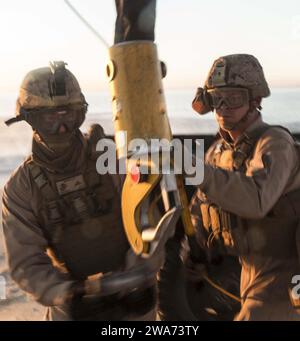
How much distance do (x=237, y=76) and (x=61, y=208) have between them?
1295 mm

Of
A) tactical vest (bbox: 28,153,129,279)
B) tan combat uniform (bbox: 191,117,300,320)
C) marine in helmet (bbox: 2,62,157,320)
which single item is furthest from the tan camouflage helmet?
tactical vest (bbox: 28,153,129,279)

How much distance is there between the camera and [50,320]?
288 cm

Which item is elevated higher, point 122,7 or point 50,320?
point 122,7

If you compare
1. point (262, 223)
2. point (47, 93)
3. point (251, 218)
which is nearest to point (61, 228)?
point (47, 93)

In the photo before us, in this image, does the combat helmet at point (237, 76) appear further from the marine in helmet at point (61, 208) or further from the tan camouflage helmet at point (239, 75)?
the marine in helmet at point (61, 208)

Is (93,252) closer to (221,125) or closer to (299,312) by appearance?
(221,125)

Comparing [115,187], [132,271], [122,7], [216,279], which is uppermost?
[122,7]

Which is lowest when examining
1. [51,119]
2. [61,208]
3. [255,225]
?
[255,225]

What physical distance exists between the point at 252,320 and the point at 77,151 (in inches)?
57.5

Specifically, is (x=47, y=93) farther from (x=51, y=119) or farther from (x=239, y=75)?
(x=239, y=75)

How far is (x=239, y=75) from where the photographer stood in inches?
109

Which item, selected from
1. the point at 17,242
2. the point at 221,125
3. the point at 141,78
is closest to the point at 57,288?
the point at 17,242

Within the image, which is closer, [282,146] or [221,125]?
[282,146]

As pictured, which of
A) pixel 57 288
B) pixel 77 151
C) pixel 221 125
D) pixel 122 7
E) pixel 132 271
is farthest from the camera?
pixel 221 125
